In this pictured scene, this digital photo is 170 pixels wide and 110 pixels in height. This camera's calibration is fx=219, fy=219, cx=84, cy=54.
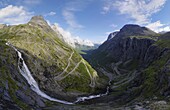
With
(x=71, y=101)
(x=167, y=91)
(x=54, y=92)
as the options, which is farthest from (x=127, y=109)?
(x=54, y=92)

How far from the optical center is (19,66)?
193750mm

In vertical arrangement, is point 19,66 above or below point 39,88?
above

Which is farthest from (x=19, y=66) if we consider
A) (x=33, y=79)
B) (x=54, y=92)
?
(x=54, y=92)

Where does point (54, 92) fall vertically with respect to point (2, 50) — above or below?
below

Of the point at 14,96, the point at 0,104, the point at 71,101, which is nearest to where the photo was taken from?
the point at 0,104

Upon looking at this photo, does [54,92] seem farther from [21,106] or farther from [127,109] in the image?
[127,109]

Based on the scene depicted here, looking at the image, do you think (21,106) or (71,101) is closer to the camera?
(21,106)

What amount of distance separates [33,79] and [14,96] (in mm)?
72200

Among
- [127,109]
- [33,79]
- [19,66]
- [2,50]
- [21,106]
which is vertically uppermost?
[2,50]

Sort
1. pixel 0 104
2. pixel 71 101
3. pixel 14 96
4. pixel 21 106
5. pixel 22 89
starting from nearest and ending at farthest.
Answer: pixel 0 104
pixel 21 106
pixel 14 96
pixel 22 89
pixel 71 101

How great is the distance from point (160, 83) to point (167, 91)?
59.2 feet

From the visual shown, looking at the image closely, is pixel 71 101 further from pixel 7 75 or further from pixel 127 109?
pixel 127 109

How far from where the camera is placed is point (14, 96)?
127062 mm

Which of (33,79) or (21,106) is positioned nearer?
(21,106)
